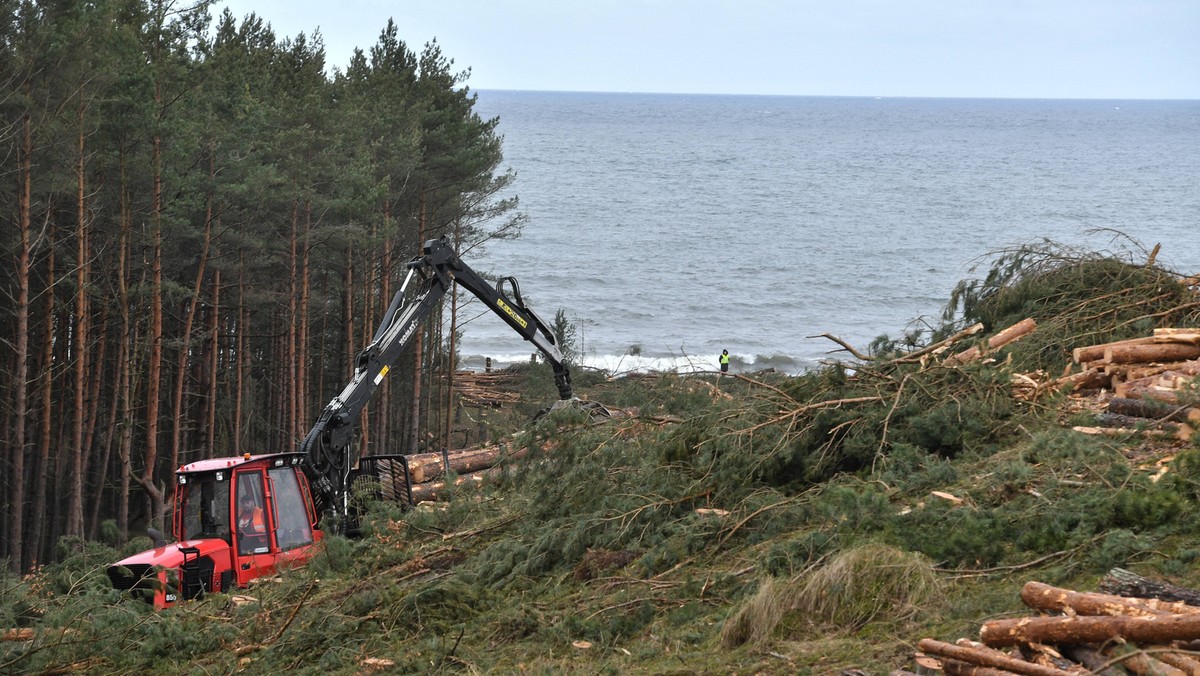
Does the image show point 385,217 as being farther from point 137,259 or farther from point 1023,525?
point 1023,525

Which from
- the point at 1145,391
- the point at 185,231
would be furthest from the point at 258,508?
the point at 185,231

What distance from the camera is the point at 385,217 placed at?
92.2 feet

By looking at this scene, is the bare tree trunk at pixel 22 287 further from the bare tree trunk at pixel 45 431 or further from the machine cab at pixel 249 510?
the machine cab at pixel 249 510

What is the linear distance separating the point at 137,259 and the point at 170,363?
301cm

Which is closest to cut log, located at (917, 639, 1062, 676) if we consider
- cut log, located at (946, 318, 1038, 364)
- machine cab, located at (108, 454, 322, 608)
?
cut log, located at (946, 318, 1038, 364)

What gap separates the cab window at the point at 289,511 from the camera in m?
12.8

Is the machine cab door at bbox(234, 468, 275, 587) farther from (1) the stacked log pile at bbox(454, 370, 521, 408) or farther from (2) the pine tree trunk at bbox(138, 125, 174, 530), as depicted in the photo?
(1) the stacked log pile at bbox(454, 370, 521, 408)

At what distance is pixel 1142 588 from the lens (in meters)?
5.96

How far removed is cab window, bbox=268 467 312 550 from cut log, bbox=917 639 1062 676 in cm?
878

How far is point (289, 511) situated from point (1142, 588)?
936 cm

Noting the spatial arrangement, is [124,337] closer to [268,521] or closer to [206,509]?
[206,509]

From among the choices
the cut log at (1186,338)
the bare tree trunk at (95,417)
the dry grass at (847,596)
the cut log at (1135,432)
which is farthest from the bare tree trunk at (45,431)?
the cut log at (1186,338)

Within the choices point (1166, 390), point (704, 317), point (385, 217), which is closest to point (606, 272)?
point (704, 317)

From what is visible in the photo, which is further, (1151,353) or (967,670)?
(1151,353)
